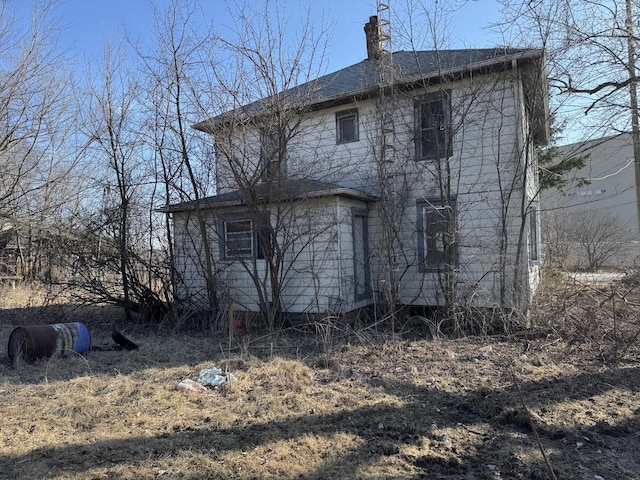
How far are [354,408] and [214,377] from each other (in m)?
1.87

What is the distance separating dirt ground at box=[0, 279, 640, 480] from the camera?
10.5 feet

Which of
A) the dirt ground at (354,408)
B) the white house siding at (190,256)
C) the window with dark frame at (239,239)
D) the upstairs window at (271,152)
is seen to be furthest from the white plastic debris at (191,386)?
the white house siding at (190,256)

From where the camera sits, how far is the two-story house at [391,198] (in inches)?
321

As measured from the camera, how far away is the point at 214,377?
5258 mm

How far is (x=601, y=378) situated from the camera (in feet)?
16.7

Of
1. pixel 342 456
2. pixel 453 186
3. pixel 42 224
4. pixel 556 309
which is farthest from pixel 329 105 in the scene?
pixel 42 224

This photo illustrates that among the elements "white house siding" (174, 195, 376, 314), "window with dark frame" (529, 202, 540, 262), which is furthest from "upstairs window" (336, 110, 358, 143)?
"window with dark frame" (529, 202, 540, 262)

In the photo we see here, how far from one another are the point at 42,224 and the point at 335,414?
12931 millimetres

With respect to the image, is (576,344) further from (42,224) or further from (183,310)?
(42,224)

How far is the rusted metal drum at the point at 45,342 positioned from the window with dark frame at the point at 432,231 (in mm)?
6471

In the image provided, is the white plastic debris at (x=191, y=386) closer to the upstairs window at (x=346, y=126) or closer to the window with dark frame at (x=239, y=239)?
the window with dark frame at (x=239, y=239)

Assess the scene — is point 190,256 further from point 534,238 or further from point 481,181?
point 534,238

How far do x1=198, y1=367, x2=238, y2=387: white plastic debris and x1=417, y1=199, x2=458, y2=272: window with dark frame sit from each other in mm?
4893

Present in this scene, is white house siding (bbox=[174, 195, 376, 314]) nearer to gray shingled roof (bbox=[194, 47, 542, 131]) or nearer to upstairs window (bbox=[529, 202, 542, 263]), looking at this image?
gray shingled roof (bbox=[194, 47, 542, 131])
